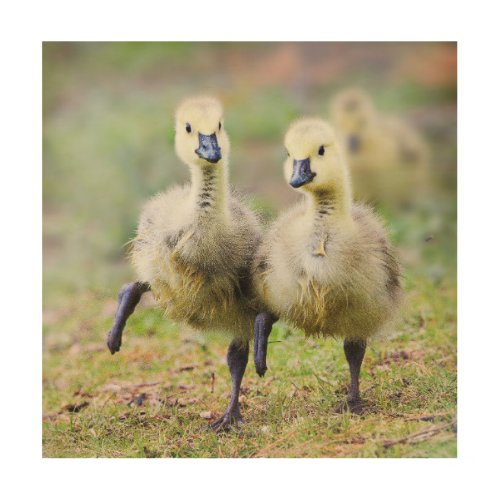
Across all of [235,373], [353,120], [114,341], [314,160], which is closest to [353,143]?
[353,120]

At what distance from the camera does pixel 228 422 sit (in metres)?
4.21

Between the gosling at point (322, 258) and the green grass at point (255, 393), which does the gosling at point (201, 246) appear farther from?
the green grass at point (255, 393)

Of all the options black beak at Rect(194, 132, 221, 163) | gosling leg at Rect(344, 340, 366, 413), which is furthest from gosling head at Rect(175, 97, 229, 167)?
gosling leg at Rect(344, 340, 366, 413)

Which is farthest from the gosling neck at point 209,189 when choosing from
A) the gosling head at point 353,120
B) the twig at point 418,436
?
the gosling head at point 353,120

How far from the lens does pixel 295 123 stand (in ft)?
12.3

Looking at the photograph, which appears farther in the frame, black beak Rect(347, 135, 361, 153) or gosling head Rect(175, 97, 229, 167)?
black beak Rect(347, 135, 361, 153)

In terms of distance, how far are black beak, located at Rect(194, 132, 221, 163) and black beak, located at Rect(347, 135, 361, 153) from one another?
1.78 metres

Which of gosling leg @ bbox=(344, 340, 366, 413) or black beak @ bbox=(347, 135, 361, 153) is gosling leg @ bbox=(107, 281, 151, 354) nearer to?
gosling leg @ bbox=(344, 340, 366, 413)

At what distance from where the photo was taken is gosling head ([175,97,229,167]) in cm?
369

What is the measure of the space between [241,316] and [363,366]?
2.74 ft

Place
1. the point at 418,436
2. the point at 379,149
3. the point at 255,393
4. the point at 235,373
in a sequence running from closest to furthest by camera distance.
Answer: the point at 418,436 < the point at 235,373 < the point at 255,393 < the point at 379,149

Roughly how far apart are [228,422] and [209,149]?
1.25m

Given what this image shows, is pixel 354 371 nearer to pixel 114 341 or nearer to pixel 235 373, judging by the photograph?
pixel 235 373

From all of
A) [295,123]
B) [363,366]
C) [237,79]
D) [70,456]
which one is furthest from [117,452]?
[237,79]
